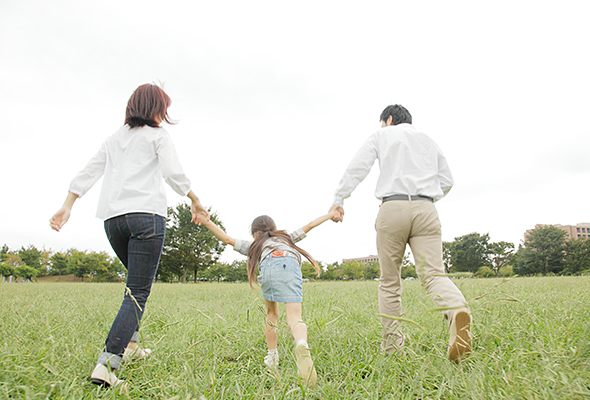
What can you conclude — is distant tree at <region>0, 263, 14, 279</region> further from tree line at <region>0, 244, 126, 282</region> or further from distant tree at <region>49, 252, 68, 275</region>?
distant tree at <region>49, 252, 68, 275</region>

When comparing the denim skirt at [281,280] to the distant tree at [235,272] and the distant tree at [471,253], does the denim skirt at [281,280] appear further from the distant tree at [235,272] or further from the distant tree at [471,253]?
the distant tree at [471,253]

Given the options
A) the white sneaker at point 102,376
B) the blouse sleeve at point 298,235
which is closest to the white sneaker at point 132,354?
the white sneaker at point 102,376

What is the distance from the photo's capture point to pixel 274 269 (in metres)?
2.82

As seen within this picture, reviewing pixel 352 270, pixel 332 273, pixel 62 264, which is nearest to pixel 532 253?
pixel 352 270

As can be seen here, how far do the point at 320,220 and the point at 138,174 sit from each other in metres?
1.80

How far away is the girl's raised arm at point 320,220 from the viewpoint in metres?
3.47

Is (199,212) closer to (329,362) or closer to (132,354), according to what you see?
(132,354)

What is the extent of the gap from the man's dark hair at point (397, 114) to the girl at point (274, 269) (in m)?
1.68

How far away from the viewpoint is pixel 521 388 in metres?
1.76

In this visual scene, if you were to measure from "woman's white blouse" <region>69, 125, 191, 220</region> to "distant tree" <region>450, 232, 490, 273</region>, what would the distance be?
6309cm

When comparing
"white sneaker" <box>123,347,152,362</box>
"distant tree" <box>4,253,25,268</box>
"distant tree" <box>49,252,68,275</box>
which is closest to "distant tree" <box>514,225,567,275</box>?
"white sneaker" <box>123,347,152,362</box>

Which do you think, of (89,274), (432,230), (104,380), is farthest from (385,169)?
(89,274)

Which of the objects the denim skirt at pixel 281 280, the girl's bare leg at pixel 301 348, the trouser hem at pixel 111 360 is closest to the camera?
the girl's bare leg at pixel 301 348

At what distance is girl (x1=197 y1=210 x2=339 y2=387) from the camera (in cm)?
271
